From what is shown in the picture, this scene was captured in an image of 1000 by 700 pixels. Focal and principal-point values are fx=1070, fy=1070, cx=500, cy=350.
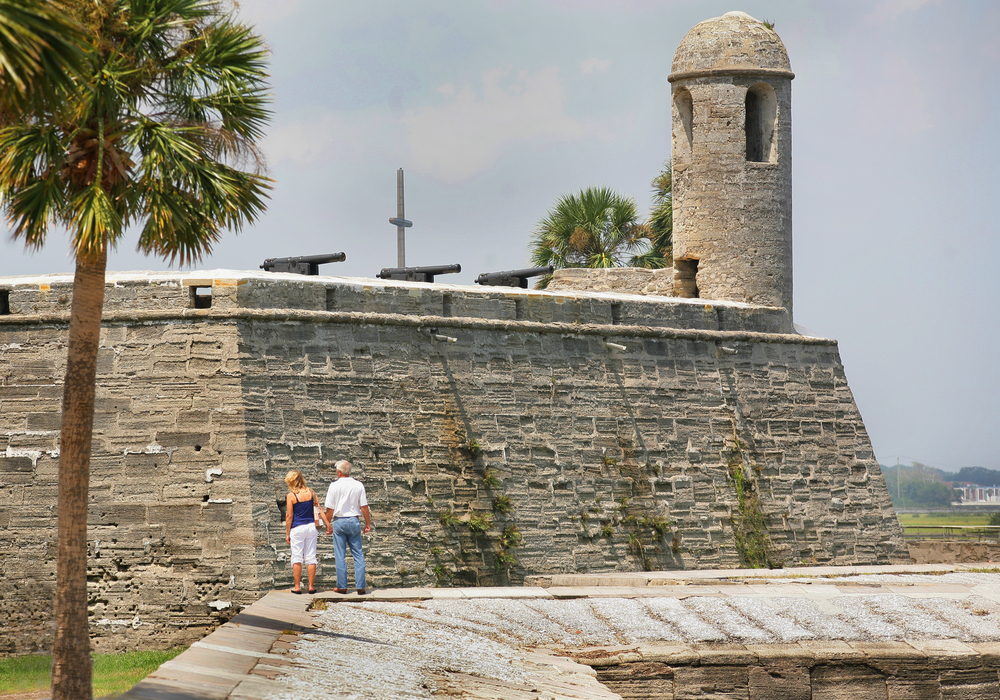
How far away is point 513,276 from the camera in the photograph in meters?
16.5

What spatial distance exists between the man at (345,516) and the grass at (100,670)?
1991 mm

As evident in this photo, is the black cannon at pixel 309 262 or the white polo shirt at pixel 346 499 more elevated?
the black cannon at pixel 309 262

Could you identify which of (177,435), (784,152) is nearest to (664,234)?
(784,152)

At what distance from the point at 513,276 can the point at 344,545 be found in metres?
7.13

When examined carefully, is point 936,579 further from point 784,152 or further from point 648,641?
point 784,152

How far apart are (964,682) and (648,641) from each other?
2.99 meters

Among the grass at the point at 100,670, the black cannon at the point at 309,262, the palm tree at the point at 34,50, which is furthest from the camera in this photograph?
the black cannon at the point at 309,262

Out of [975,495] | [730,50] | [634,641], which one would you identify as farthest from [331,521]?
[975,495]

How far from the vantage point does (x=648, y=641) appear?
370 inches

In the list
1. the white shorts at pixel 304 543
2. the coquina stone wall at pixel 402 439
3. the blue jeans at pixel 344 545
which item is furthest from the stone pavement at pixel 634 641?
the coquina stone wall at pixel 402 439

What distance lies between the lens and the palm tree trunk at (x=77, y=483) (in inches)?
313

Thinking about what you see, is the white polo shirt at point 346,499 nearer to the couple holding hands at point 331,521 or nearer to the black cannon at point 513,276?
the couple holding hands at point 331,521

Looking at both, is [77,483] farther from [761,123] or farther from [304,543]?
[761,123]

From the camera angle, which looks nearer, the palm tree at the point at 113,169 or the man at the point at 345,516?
the palm tree at the point at 113,169
